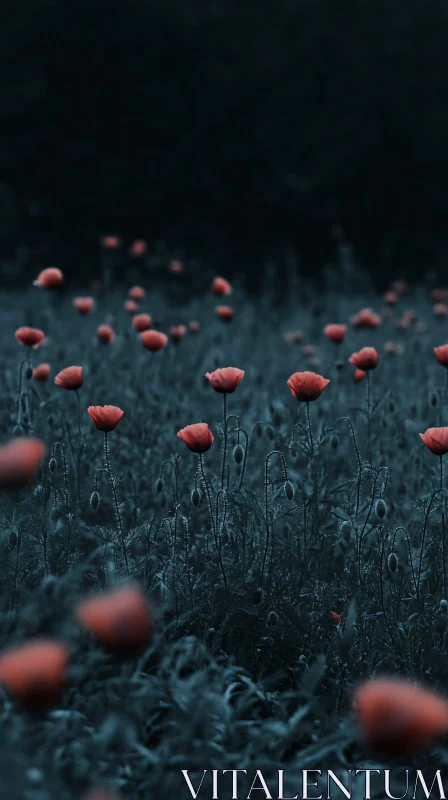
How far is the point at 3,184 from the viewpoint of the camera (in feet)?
28.4

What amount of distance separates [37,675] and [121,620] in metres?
0.15

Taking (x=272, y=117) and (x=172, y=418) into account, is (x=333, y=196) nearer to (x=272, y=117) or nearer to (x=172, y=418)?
(x=272, y=117)

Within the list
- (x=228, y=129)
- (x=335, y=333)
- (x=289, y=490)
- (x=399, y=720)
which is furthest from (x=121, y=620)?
(x=228, y=129)

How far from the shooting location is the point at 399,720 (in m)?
1.17

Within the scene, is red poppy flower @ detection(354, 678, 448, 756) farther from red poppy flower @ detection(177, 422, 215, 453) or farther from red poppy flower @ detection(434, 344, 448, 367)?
red poppy flower @ detection(434, 344, 448, 367)

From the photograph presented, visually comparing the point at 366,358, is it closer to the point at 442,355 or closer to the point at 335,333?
the point at 442,355

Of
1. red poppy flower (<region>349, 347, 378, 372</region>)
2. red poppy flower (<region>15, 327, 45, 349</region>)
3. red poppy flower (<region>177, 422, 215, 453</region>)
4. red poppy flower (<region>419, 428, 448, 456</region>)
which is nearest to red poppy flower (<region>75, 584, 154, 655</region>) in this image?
red poppy flower (<region>177, 422, 215, 453</region>)

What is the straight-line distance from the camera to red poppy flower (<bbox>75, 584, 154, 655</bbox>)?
52.2 inches

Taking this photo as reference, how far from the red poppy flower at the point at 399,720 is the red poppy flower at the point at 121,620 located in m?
0.37

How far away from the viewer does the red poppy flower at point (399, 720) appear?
117 centimetres

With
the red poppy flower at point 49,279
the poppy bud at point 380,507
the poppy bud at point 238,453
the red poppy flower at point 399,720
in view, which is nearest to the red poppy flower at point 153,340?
the red poppy flower at point 49,279

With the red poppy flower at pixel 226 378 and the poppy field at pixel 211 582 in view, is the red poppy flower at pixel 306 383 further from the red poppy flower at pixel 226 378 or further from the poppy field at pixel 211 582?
the red poppy flower at pixel 226 378

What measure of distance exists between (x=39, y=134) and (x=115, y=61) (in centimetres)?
111

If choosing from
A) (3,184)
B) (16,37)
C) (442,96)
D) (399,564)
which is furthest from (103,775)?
(442,96)
